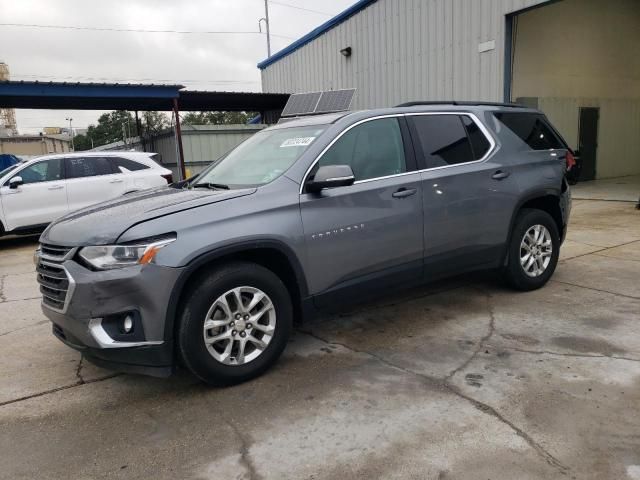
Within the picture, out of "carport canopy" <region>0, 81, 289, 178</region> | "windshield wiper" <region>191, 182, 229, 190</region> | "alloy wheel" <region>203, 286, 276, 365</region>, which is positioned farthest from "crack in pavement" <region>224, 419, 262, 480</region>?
"carport canopy" <region>0, 81, 289, 178</region>

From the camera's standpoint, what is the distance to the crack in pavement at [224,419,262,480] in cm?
254

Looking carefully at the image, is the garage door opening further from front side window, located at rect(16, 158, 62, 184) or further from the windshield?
front side window, located at rect(16, 158, 62, 184)

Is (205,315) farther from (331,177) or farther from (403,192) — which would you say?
(403,192)

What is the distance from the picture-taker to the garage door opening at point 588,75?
13406 millimetres

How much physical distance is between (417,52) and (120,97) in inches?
325

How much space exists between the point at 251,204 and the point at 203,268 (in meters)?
0.52

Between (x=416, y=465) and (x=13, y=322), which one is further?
(x=13, y=322)

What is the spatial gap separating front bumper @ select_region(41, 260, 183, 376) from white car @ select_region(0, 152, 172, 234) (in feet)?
24.6

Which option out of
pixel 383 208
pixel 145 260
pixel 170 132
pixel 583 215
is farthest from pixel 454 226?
pixel 170 132

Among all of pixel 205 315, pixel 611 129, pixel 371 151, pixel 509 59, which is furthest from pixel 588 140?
pixel 205 315

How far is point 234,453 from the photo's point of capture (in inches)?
107

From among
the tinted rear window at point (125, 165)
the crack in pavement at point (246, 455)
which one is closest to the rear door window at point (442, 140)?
the crack in pavement at point (246, 455)

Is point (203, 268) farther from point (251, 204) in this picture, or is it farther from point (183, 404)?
point (183, 404)

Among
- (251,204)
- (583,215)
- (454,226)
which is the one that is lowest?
(583,215)
